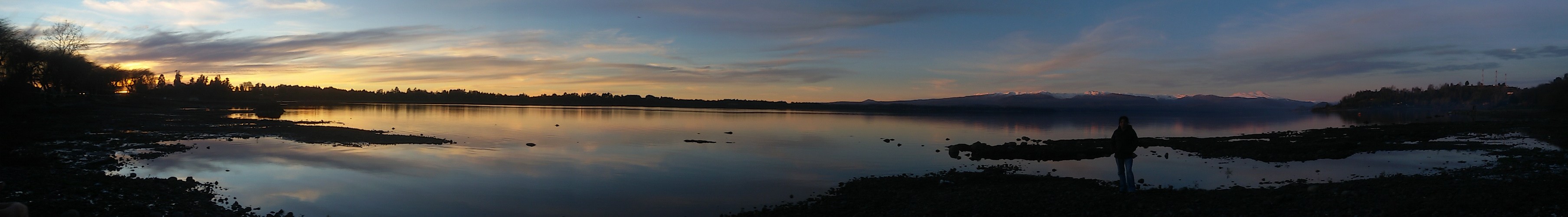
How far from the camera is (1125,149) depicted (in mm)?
12000

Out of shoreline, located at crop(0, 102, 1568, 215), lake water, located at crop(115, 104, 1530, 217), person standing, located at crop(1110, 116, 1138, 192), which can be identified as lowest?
lake water, located at crop(115, 104, 1530, 217)

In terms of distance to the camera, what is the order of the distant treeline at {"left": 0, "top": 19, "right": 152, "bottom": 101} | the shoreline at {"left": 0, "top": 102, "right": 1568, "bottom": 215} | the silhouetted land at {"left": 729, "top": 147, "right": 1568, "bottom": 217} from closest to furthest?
the silhouetted land at {"left": 729, "top": 147, "right": 1568, "bottom": 217} < the shoreline at {"left": 0, "top": 102, "right": 1568, "bottom": 215} < the distant treeline at {"left": 0, "top": 19, "right": 152, "bottom": 101}

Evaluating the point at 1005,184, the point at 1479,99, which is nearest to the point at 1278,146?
the point at 1005,184

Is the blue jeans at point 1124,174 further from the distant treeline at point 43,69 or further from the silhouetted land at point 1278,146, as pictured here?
the distant treeline at point 43,69

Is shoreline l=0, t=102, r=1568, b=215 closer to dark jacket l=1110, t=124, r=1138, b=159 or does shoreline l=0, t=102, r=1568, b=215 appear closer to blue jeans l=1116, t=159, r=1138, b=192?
blue jeans l=1116, t=159, r=1138, b=192

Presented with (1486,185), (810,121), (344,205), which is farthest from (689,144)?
(810,121)

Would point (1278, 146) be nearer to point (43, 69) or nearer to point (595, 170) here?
point (595, 170)

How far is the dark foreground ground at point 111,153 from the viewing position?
10.1 m

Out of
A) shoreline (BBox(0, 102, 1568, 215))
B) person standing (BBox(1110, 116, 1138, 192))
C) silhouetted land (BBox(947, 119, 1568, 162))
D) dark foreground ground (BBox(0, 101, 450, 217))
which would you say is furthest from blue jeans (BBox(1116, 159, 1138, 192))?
dark foreground ground (BBox(0, 101, 450, 217))

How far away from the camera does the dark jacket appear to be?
11961mm

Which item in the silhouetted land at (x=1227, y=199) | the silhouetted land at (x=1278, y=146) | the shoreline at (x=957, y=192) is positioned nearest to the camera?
the silhouetted land at (x=1227, y=199)

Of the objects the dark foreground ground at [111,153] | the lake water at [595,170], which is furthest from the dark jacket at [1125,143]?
the dark foreground ground at [111,153]

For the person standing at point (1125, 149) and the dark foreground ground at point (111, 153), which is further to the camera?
the person standing at point (1125, 149)

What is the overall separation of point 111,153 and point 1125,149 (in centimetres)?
2507
